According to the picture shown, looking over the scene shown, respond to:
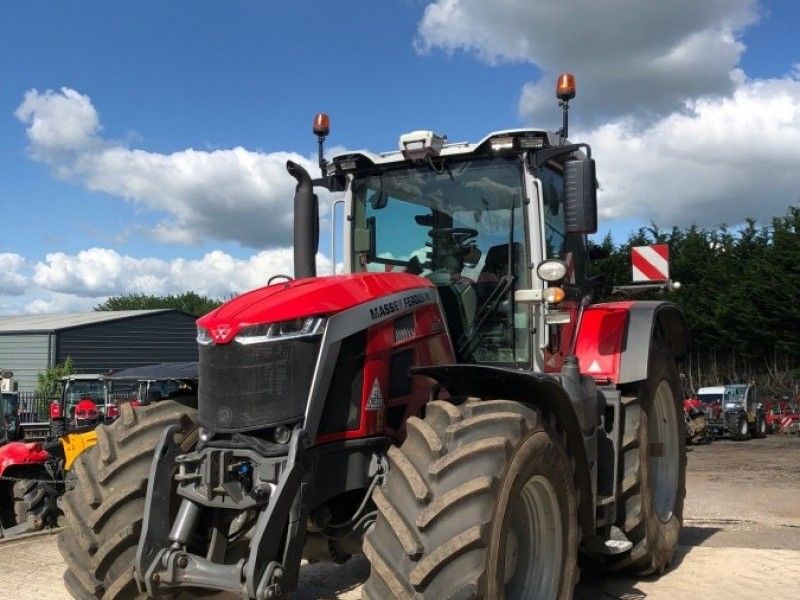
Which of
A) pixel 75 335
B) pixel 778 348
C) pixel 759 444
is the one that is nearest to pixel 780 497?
pixel 759 444

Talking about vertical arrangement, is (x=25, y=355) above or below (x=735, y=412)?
above

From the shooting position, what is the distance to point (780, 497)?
1159 cm

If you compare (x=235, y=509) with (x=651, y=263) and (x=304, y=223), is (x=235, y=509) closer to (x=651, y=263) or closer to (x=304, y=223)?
(x=304, y=223)

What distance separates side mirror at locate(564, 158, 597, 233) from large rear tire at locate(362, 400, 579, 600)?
50.5 inches

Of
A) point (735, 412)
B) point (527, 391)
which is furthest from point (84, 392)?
point (527, 391)

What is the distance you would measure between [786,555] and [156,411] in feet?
15.6

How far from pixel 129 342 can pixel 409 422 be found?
37.7m

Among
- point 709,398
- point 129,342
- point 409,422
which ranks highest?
point 129,342

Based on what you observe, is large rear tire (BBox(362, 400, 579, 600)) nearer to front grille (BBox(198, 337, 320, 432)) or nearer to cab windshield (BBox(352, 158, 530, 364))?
front grille (BBox(198, 337, 320, 432))

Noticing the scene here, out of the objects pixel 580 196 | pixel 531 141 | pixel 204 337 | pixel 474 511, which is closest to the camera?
pixel 474 511

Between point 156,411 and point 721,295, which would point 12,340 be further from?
point 156,411

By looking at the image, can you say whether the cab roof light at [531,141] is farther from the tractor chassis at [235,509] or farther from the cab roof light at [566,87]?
the tractor chassis at [235,509]

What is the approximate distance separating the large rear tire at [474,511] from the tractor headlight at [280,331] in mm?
640

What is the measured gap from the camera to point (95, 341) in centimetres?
3772
